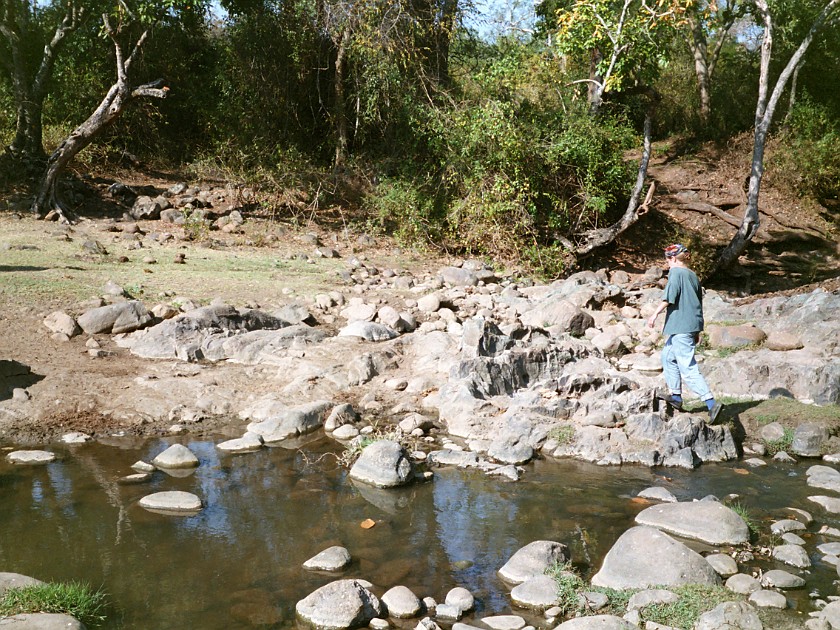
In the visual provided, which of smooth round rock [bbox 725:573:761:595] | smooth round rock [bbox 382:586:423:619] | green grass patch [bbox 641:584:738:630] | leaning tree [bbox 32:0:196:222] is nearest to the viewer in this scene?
green grass patch [bbox 641:584:738:630]

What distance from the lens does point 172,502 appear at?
5.89 m

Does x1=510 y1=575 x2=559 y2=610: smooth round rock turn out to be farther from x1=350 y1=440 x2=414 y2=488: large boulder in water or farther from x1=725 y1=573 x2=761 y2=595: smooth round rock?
x1=350 y1=440 x2=414 y2=488: large boulder in water

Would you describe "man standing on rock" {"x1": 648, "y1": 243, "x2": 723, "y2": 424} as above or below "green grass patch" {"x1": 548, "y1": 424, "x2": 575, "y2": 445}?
above

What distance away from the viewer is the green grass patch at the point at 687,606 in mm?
4320

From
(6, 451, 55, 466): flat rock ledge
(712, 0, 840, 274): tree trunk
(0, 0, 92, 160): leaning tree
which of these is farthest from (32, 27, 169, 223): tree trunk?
(712, 0, 840, 274): tree trunk

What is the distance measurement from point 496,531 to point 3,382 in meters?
5.23

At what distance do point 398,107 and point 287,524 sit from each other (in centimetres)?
1122

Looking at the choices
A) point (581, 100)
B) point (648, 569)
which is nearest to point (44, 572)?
point (648, 569)

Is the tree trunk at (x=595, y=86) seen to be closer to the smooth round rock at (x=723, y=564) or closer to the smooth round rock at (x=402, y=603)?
the smooth round rock at (x=723, y=564)

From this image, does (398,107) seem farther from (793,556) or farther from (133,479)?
(793,556)

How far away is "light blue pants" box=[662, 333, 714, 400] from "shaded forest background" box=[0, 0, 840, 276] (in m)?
6.10

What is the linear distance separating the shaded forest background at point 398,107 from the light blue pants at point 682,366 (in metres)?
6.10

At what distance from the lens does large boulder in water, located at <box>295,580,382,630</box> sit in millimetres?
4324

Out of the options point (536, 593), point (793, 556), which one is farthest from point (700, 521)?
point (536, 593)
